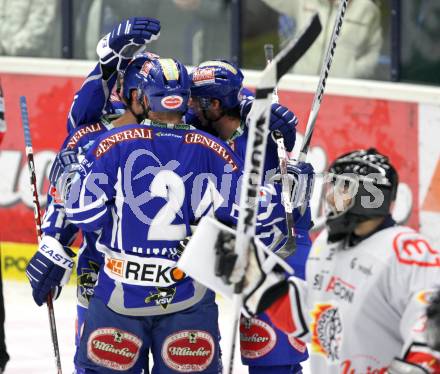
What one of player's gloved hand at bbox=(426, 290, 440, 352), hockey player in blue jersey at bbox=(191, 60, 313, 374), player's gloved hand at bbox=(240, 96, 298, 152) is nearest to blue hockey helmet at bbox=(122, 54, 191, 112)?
hockey player in blue jersey at bbox=(191, 60, 313, 374)

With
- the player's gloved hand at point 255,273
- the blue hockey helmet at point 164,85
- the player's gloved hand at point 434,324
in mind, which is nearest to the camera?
the player's gloved hand at point 434,324

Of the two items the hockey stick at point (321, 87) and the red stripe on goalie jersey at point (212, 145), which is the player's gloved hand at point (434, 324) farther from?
the hockey stick at point (321, 87)

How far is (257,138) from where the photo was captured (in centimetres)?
333

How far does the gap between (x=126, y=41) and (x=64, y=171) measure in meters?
0.52

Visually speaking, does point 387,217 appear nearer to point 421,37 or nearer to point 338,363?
point 338,363

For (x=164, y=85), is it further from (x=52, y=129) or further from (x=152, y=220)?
(x=52, y=129)

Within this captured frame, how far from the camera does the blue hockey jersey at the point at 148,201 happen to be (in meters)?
4.11

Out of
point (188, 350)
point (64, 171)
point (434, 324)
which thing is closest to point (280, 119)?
point (64, 171)

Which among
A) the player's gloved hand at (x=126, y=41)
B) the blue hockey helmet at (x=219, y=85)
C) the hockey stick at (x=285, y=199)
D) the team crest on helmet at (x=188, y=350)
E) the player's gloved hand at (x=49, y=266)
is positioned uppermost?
the player's gloved hand at (x=126, y=41)

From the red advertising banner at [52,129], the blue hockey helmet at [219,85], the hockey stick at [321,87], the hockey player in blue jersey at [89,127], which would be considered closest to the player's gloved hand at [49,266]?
the hockey player in blue jersey at [89,127]

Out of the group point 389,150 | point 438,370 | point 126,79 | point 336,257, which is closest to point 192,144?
point 126,79

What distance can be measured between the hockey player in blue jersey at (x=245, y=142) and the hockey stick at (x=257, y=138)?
124 centimetres

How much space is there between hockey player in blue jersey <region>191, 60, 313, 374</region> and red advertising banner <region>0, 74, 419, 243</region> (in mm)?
2162

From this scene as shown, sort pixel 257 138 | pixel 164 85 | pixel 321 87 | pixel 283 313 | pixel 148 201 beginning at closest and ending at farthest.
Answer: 1. pixel 257 138
2. pixel 283 313
3. pixel 148 201
4. pixel 164 85
5. pixel 321 87
